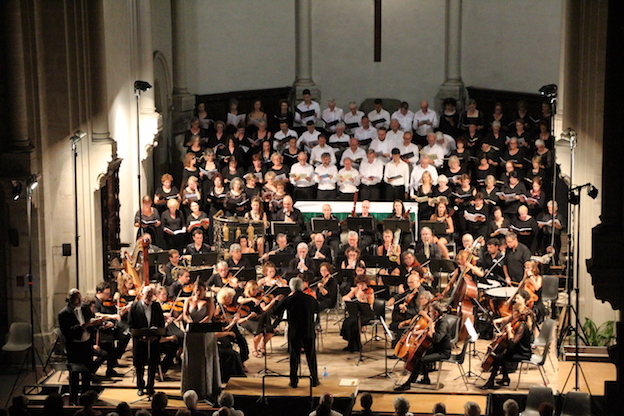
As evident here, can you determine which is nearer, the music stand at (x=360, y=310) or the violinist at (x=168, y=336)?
the violinist at (x=168, y=336)

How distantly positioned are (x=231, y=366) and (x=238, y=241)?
3402mm

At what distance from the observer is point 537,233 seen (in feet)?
54.7

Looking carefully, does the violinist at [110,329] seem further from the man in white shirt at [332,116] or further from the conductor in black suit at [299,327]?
the man in white shirt at [332,116]

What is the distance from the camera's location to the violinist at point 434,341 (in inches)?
501

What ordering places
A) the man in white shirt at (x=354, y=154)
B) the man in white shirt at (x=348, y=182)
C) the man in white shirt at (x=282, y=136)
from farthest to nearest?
the man in white shirt at (x=282, y=136), the man in white shirt at (x=354, y=154), the man in white shirt at (x=348, y=182)

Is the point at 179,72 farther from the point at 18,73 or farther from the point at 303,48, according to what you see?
the point at 18,73

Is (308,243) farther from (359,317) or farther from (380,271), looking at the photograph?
(359,317)

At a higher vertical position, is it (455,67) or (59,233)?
(455,67)

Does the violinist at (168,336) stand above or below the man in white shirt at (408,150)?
below

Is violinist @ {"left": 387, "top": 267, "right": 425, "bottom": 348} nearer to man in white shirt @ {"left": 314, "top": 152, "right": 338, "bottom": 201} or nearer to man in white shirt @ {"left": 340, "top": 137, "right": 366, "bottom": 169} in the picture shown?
man in white shirt @ {"left": 314, "top": 152, "right": 338, "bottom": 201}

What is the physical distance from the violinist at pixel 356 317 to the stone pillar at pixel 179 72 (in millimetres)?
7824

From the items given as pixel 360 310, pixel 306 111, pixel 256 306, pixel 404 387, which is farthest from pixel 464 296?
pixel 306 111

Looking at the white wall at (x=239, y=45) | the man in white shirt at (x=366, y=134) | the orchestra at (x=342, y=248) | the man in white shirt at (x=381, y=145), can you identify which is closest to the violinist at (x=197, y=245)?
the orchestra at (x=342, y=248)

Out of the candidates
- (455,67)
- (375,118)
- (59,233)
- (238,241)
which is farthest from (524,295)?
(455,67)
